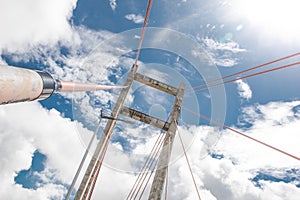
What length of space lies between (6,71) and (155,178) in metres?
6.43

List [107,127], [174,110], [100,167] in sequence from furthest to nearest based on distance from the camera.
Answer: [174,110] < [107,127] < [100,167]

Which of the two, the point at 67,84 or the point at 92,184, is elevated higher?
the point at 67,84

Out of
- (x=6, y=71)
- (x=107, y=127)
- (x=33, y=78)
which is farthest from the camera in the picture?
(x=107, y=127)

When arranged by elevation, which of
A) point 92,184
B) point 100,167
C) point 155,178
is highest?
point 155,178

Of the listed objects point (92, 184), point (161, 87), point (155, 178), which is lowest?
point (92, 184)

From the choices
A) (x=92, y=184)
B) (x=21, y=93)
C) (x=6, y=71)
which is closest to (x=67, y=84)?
(x=21, y=93)

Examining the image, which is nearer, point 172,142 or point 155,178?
point 155,178

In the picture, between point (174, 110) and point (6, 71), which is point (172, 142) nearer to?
point (174, 110)

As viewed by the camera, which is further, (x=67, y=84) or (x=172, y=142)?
(x=172, y=142)

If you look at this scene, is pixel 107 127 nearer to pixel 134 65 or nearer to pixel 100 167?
pixel 100 167

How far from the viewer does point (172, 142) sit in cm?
802

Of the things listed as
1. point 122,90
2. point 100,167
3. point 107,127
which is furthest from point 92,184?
point 122,90

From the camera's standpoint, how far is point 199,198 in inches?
245

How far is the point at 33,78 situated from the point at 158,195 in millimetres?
5990
